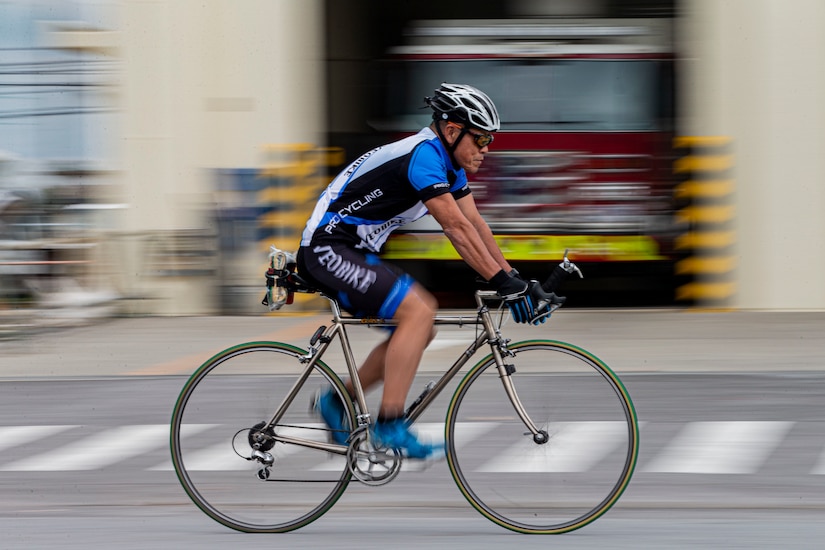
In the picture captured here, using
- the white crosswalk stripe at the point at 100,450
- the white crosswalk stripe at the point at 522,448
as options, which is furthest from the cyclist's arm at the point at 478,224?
the white crosswalk stripe at the point at 100,450

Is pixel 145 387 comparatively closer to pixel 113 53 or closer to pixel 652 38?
pixel 113 53

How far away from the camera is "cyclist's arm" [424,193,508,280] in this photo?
18.2 ft

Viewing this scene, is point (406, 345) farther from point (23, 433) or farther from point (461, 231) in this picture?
point (23, 433)

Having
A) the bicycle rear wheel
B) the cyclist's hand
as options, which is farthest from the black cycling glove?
the bicycle rear wheel

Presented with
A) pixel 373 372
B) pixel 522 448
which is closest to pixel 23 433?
pixel 373 372

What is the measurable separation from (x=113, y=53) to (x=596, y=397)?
11.4m

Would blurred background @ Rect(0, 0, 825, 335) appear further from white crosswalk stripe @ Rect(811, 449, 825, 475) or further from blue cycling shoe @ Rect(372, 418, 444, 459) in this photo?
blue cycling shoe @ Rect(372, 418, 444, 459)

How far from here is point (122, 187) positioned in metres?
16.1

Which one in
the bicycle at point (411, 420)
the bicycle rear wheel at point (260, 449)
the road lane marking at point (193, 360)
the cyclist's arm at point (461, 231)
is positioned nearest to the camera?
the cyclist's arm at point (461, 231)

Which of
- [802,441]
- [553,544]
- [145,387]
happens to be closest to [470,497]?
[553,544]

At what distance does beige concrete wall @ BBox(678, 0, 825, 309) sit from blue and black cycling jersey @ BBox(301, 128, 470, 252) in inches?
406

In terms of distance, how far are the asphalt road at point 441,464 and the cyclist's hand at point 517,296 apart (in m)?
0.91

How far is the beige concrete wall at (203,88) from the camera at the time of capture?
1591 centimetres

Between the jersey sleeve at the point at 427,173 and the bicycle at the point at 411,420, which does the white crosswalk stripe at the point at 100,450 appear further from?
the jersey sleeve at the point at 427,173
